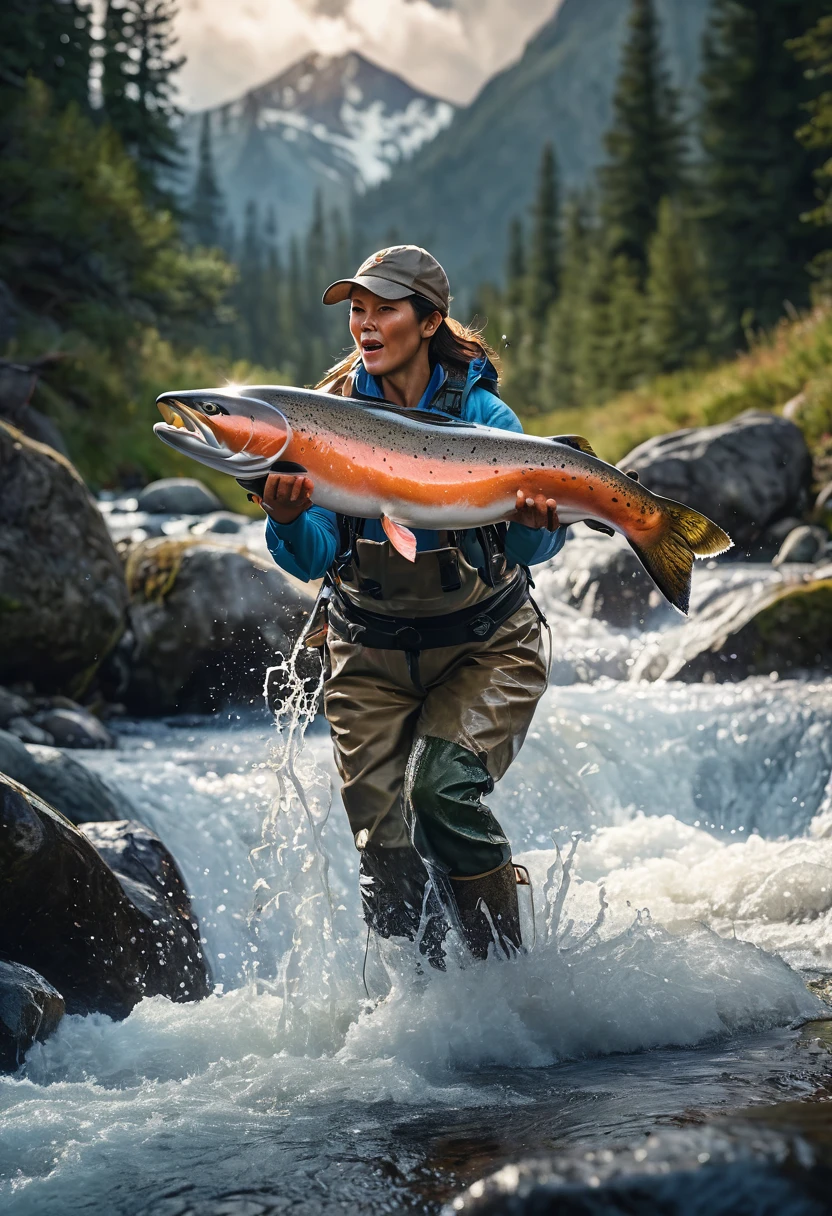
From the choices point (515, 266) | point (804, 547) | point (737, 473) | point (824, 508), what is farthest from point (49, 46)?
point (515, 266)

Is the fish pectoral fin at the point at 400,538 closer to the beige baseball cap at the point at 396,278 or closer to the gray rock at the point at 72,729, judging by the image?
the beige baseball cap at the point at 396,278

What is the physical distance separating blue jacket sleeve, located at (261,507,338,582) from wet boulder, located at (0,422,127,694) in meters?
6.07

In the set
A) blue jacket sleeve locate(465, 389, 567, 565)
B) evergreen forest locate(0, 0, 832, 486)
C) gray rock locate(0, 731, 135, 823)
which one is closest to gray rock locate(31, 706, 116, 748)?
gray rock locate(0, 731, 135, 823)

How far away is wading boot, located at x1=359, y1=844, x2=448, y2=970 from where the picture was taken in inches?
171

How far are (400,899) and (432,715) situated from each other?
69 cm

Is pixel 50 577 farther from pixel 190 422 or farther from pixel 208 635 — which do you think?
pixel 190 422

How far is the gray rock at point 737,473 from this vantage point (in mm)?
16062

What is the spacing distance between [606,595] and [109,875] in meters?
9.17

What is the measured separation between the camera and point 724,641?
11047 millimetres

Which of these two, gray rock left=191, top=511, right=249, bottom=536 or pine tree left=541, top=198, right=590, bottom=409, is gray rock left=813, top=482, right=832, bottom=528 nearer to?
gray rock left=191, top=511, right=249, bottom=536

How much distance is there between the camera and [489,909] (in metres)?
4.20

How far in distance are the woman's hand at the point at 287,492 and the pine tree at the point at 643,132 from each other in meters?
38.8

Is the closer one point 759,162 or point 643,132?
point 759,162

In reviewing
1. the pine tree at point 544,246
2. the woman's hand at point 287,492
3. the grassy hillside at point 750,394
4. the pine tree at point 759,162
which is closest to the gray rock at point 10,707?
the woman's hand at point 287,492
